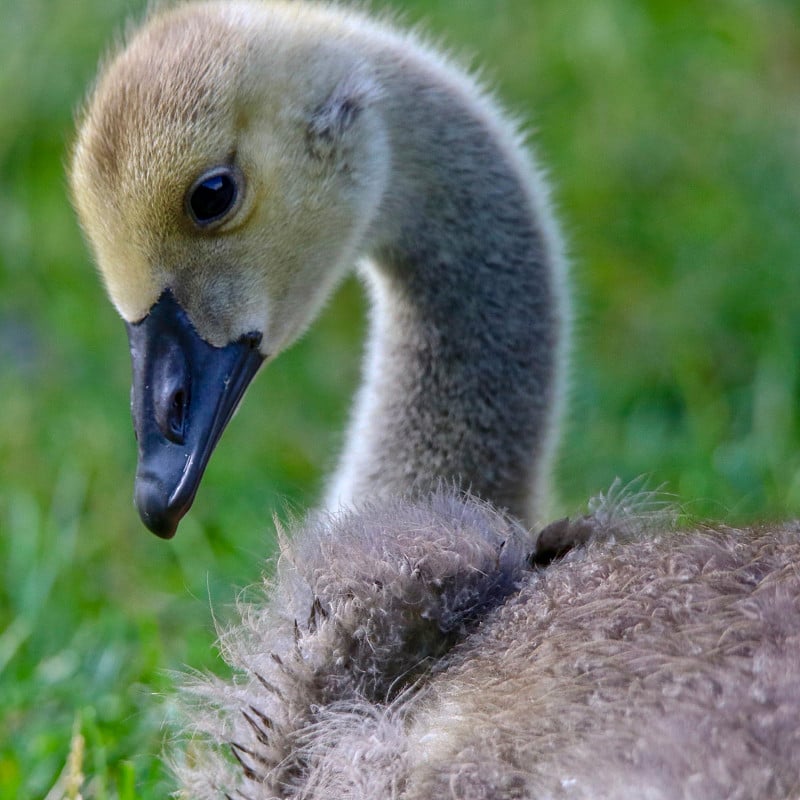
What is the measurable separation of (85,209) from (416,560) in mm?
995

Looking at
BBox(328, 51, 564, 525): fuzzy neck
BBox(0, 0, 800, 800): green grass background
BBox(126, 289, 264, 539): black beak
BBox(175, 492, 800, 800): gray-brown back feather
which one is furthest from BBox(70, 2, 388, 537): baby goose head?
BBox(175, 492, 800, 800): gray-brown back feather

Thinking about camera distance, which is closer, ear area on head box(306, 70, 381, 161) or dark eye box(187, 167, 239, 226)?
dark eye box(187, 167, 239, 226)

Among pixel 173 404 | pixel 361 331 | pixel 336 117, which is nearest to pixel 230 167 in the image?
pixel 336 117

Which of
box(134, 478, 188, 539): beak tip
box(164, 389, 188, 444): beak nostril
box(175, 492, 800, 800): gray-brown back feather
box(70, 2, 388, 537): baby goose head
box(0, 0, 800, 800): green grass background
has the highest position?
box(70, 2, 388, 537): baby goose head

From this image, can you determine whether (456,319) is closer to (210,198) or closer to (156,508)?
(210,198)

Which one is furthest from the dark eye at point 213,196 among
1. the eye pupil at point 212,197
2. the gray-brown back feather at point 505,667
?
the gray-brown back feather at point 505,667

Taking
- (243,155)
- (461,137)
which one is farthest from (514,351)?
(243,155)

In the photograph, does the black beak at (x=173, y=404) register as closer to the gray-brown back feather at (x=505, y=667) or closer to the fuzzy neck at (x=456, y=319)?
the gray-brown back feather at (x=505, y=667)

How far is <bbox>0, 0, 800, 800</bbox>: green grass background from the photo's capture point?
2.93 metres

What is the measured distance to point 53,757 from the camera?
246cm

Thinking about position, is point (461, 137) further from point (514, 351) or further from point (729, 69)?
point (729, 69)

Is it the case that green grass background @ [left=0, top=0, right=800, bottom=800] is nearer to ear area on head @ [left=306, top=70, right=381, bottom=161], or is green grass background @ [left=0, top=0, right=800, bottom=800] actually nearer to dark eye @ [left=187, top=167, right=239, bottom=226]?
dark eye @ [left=187, top=167, right=239, bottom=226]

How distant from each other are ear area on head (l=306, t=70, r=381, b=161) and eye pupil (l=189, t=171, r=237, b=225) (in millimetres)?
205

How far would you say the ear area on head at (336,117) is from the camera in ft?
8.52
